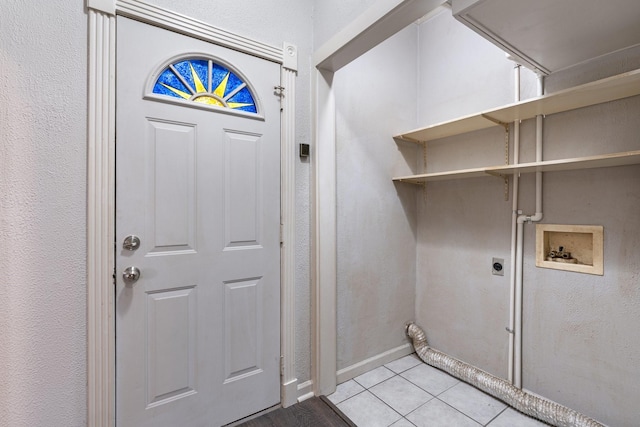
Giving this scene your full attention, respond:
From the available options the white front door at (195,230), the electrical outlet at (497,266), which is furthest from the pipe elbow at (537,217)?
the white front door at (195,230)

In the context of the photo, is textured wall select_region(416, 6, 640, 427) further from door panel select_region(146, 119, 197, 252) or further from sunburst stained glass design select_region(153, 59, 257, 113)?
door panel select_region(146, 119, 197, 252)

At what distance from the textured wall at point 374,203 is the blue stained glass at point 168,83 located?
1.06 meters

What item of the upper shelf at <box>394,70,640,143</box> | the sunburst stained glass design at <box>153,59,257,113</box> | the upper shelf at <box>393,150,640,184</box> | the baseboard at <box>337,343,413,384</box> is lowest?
the baseboard at <box>337,343,413,384</box>

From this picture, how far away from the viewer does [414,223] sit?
2.58m

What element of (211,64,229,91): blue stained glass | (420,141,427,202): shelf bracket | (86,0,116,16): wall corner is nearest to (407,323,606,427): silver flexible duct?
(420,141,427,202): shelf bracket

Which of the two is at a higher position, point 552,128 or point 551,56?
point 551,56

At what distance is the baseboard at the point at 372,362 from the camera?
2.15 meters

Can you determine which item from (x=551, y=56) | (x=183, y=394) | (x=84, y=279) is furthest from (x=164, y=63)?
(x=551, y=56)

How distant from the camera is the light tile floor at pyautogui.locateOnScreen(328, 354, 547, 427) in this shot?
5.70ft

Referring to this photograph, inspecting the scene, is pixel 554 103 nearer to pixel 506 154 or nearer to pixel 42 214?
pixel 506 154

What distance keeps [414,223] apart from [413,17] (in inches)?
63.6

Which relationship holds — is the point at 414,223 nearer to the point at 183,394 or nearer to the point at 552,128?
the point at 552,128

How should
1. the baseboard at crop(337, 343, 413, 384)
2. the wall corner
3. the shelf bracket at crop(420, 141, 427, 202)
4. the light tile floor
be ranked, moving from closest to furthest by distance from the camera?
the wall corner
the light tile floor
the baseboard at crop(337, 343, 413, 384)
the shelf bracket at crop(420, 141, 427, 202)

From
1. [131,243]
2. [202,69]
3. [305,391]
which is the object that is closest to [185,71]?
[202,69]
